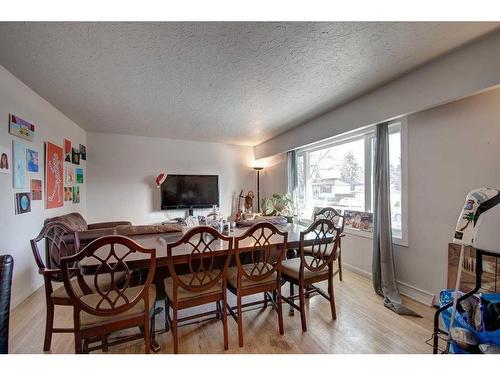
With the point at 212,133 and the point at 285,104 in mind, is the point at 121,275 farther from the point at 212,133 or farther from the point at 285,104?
the point at 212,133

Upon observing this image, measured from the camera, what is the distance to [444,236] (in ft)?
7.38

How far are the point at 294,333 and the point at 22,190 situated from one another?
10.7ft

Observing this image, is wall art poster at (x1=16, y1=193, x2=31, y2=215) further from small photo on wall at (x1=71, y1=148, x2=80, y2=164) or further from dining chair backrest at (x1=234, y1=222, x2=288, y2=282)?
dining chair backrest at (x1=234, y1=222, x2=288, y2=282)

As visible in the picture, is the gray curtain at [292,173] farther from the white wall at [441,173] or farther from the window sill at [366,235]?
the white wall at [441,173]

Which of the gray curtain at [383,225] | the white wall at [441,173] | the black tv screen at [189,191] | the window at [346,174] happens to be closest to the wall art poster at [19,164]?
the black tv screen at [189,191]

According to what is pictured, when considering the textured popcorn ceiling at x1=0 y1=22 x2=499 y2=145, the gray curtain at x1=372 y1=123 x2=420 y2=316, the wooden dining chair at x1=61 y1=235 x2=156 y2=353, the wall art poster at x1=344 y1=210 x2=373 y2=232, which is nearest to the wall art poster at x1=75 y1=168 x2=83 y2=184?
the textured popcorn ceiling at x1=0 y1=22 x2=499 y2=145

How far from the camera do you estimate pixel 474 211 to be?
135 cm

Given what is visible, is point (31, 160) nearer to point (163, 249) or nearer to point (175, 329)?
point (163, 249)

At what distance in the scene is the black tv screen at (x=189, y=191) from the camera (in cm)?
513

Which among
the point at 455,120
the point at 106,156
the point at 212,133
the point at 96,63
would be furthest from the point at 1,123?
the point at 455,120

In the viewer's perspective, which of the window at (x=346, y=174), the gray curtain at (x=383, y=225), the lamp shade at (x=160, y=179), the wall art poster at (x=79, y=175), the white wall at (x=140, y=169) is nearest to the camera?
the gray curtain at (x=383, y=225)

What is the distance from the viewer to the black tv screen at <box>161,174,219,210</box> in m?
5.13

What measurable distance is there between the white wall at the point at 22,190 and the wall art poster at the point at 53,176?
9cm

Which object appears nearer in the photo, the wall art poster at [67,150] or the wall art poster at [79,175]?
the wall art poster at [67,150]
